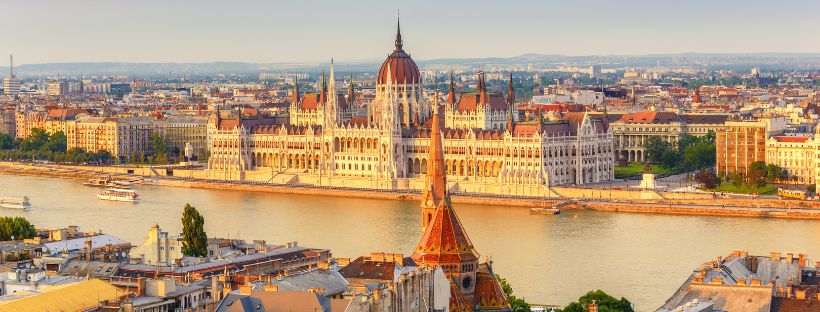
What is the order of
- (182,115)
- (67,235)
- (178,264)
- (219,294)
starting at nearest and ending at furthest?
(219,294), (178,264), (67,235), (182,115)

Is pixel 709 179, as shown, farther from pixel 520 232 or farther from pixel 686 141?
pixel 686 141

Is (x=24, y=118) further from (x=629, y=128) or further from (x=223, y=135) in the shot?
(x=629, y=128)

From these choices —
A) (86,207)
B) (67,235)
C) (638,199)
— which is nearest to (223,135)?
(86,207)

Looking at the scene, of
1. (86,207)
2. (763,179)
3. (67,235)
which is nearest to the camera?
(67,235)

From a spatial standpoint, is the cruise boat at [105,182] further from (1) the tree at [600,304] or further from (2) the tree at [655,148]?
(1) the tree at [600,304]

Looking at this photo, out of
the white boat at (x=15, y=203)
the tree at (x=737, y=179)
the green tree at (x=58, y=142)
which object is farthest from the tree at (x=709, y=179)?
the green tree at (x=58, y=142)

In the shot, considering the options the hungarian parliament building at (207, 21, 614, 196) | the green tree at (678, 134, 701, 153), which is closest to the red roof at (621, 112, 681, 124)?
the green tree at (678, 134, 701, 153)
